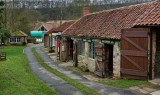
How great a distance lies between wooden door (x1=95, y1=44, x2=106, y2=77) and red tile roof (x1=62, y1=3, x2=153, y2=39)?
0.86 meters

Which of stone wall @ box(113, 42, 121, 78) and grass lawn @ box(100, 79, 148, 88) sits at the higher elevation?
stone wall @ box(113, 42, 121, 78)

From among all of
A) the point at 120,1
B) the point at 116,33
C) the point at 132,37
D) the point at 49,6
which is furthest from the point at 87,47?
the point at 49,6

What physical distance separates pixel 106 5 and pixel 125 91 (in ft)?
229

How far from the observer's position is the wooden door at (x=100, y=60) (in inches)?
772

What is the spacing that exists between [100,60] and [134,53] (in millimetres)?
3757

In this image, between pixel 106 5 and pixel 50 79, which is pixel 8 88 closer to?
pixel 50 79

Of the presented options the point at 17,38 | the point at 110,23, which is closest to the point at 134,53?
the point at 110,23

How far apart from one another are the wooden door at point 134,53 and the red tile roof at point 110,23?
989 mm

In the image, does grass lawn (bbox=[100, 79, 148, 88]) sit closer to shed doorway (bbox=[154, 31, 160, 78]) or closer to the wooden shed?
the wooden shed

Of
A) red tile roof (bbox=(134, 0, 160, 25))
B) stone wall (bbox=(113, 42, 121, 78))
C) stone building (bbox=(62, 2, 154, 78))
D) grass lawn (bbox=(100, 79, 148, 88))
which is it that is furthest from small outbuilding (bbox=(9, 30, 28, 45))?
red tile roof (bbox=(134, 0, 160, 25))

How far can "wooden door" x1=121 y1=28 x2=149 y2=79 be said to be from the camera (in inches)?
632

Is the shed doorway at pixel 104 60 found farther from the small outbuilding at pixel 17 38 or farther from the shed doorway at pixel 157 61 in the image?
the small outbuilding at pixel 17 38

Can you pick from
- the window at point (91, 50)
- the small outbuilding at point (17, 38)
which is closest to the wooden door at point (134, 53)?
the window at point (91, 50)

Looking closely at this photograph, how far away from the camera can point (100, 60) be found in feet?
65.3
